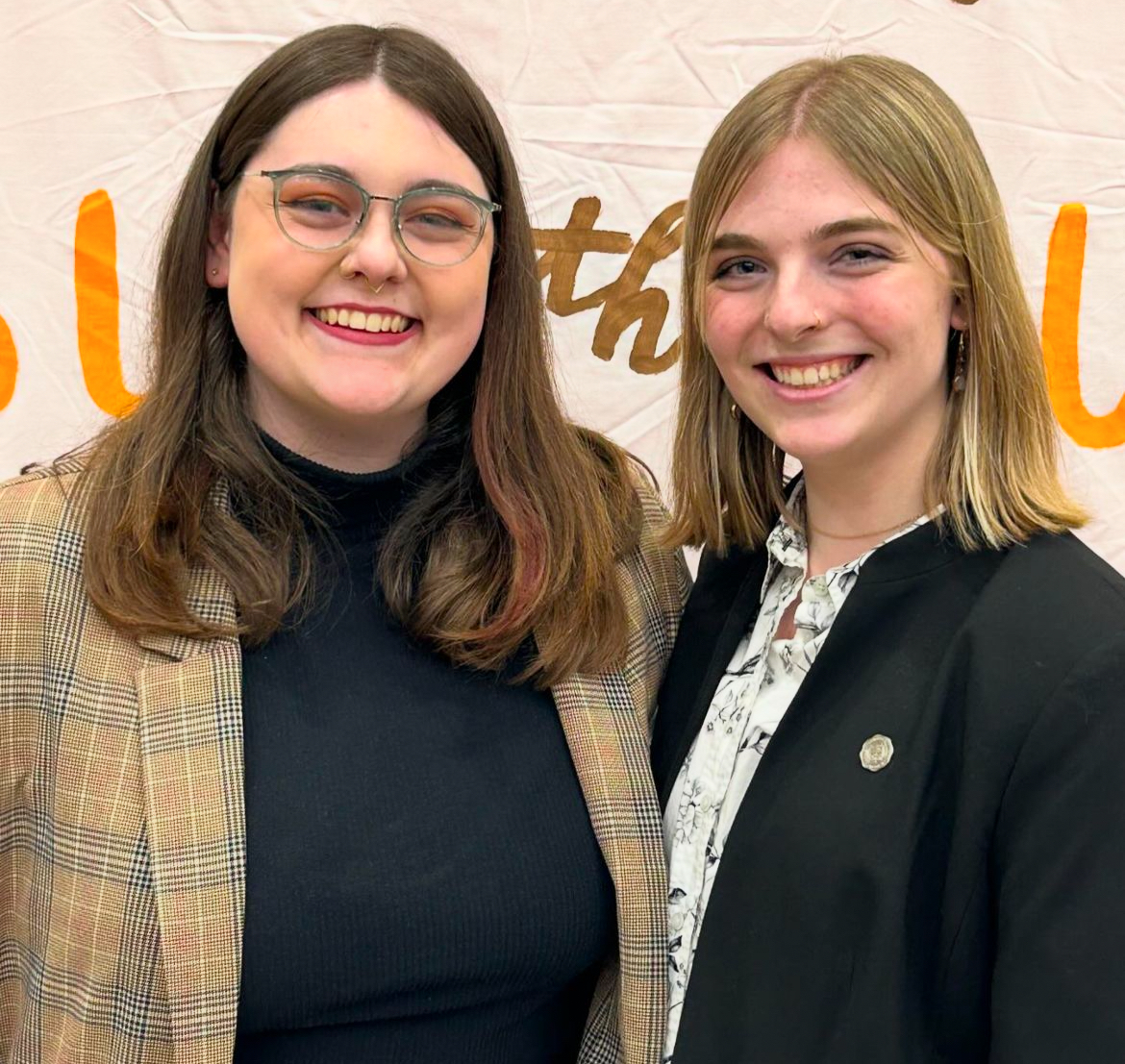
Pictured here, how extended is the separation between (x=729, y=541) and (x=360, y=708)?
490 millimetres

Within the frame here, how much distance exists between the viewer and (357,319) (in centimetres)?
131

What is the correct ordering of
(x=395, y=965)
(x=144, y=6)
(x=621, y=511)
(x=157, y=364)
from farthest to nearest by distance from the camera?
(x=144, y=6) < (x=621, y=511) < (x=157, y=364) < (x=395, y=965)

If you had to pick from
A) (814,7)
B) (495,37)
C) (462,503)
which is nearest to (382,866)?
(462,503)

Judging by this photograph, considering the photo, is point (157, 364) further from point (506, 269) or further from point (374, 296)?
point (506, 269)

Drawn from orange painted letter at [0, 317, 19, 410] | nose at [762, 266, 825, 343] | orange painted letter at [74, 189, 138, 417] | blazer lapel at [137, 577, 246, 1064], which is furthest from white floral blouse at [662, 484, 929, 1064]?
orange painted letter at [0, 317, 19, 410]

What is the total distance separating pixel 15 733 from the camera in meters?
1.24

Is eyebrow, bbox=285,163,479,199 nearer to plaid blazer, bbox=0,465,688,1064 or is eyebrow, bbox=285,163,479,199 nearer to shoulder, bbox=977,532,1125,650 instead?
plaid blazer, bbox=0,465,688,1064

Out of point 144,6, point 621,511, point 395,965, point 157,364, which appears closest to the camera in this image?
point 395,965

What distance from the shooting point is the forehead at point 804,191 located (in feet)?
3.81

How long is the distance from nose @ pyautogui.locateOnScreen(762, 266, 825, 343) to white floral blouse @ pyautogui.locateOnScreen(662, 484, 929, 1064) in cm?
22

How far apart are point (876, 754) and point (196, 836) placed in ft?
2.07

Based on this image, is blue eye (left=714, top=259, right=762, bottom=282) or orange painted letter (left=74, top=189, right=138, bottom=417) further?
orange painted letter (left=74, top=189, right=138, bottom=417)

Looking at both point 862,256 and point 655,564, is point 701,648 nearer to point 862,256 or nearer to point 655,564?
point 655,564

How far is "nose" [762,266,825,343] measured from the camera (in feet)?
3.90
